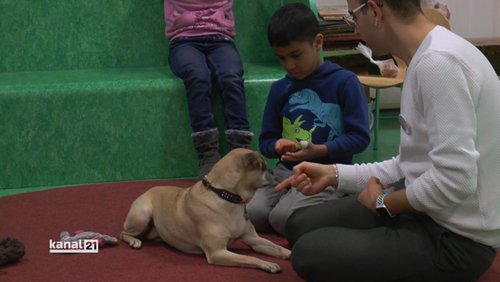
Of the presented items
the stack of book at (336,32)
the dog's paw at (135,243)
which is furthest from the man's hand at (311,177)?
the stack of book at (336,32)

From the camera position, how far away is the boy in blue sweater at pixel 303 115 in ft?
7.41

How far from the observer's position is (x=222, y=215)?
6.95 feet

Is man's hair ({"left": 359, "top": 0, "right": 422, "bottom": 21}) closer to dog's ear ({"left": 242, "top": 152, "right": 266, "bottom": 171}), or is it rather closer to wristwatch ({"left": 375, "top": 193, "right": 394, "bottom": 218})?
wristwatch ({"left": 375, "top": 193, "right": 394, "bottom": 218})

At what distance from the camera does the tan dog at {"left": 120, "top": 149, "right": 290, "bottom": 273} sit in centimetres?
209

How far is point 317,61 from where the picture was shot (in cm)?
236

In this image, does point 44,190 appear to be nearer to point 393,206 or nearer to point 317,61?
point 317,61

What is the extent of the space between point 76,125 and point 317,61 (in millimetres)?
1298

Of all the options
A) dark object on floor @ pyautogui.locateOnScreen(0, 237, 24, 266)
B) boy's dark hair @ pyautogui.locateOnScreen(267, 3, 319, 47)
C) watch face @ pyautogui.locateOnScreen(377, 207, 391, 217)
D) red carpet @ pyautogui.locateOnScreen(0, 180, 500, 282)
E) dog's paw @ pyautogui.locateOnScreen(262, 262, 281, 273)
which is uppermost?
boy's dark hair @ pyautogui.locateOnScreen(267, 3, 319, 47)

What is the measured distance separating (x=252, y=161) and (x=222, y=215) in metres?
0.19

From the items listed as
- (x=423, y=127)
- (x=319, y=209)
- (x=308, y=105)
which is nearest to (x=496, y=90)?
(x=423, y=127)

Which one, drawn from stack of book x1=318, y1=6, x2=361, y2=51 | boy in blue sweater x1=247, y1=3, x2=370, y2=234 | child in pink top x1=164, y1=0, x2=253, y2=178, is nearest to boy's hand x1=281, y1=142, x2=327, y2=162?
boy in blue sweater x1=247, y1=3, x2=370, y2=234

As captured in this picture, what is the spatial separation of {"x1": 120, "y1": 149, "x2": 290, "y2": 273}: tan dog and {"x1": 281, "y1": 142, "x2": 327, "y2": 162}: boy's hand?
0.11 meters

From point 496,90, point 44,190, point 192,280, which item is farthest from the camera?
point 44,190

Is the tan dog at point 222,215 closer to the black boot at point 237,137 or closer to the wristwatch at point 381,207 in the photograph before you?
the wristwatch at point 381,207
